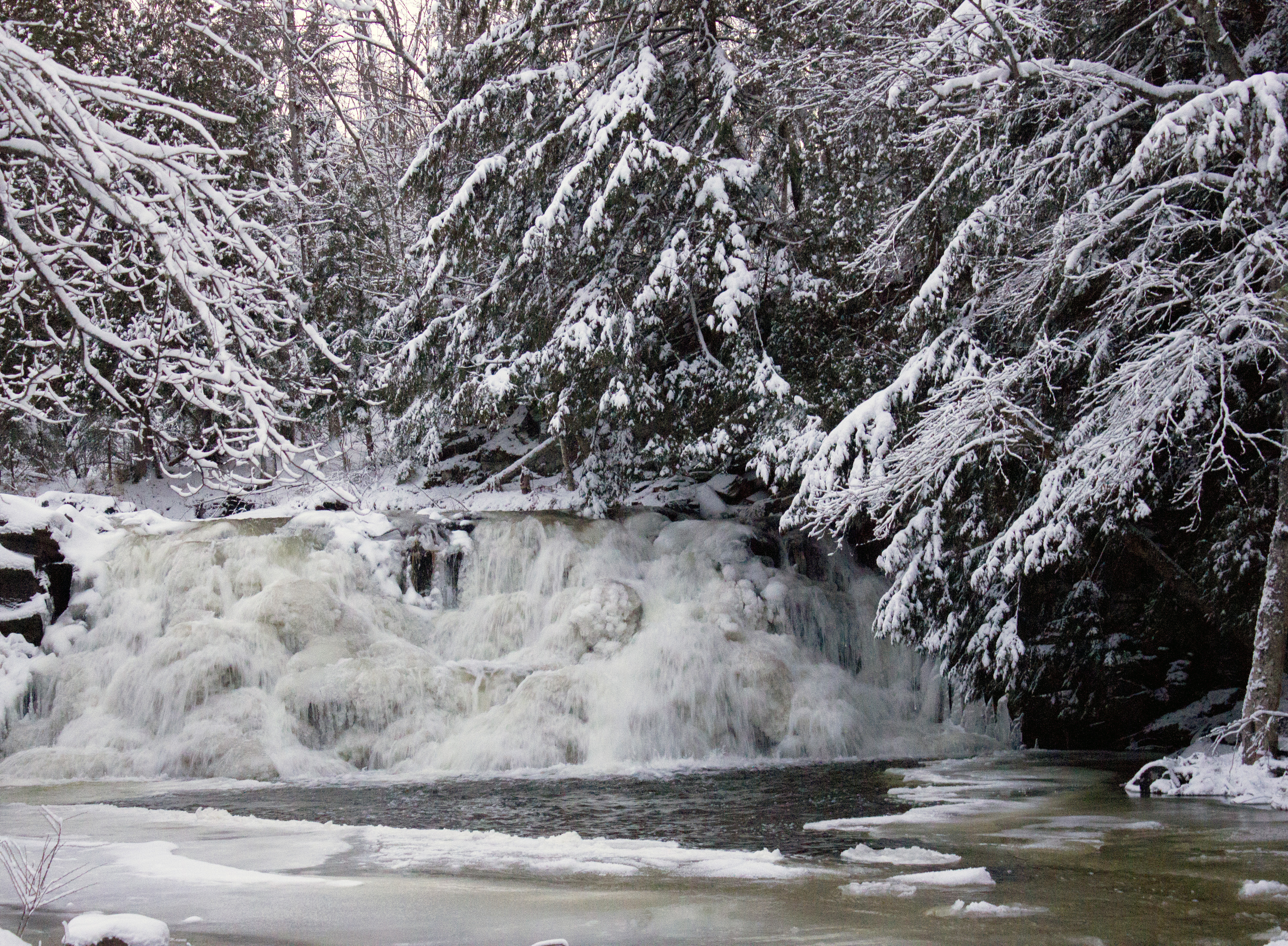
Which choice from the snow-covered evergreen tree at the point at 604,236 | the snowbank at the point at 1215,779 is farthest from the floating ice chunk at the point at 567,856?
the snow-covered evergreen tree at the point at 604,236

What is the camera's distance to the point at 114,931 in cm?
339

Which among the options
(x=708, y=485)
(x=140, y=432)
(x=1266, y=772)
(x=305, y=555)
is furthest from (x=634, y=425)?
(x=140, y=432)

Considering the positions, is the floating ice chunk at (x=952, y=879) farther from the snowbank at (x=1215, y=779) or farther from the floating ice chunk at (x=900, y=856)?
the snowbank at (x=1215, y=779)

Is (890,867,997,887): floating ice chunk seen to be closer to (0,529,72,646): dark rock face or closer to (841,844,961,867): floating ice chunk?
(841,844,961,867): floating ice chunk

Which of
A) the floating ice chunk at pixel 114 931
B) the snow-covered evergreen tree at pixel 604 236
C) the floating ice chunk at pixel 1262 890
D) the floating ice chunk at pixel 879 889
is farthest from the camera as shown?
the snow-covered evergreen tree at pixel 604 236

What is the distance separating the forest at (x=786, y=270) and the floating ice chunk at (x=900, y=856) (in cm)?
284

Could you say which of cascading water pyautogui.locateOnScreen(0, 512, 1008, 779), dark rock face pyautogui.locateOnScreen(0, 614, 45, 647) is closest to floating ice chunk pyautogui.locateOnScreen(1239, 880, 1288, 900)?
cascading water pyautogui.locateOnScreen(0, 512, 1008, 779)

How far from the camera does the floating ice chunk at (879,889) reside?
17.2 feet

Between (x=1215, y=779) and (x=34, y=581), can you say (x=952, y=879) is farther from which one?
(x=34, y=581)

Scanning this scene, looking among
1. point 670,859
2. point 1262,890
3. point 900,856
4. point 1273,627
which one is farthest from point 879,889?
point 1273,627

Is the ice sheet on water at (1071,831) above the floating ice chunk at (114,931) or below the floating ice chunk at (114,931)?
below

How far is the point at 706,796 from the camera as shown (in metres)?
8.89

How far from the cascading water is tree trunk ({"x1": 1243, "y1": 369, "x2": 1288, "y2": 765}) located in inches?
168

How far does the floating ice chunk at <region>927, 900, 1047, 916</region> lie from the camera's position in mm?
4832
